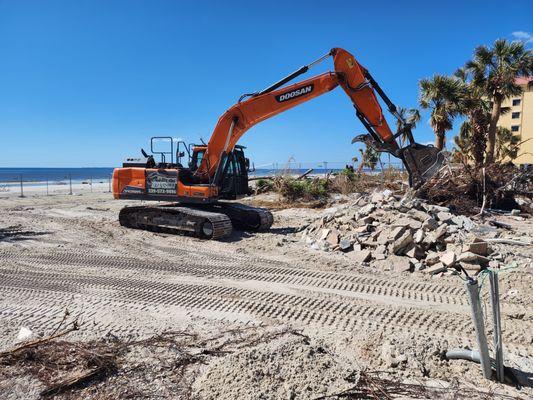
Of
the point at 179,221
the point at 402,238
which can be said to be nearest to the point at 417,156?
the point at 402,238

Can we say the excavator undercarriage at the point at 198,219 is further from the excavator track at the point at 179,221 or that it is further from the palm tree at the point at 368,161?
the palm tree at the point at 368,161

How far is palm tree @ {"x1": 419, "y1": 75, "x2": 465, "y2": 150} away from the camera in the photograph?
68.0ft

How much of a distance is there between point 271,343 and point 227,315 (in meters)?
1.06

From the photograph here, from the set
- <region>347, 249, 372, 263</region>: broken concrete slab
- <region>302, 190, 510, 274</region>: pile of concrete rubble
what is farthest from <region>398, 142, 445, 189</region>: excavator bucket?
<region>347, 249, 372, 263</region>: broken concrete slab

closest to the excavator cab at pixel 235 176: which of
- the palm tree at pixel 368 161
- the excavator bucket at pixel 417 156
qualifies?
the excavator bucket at pixel 417 156

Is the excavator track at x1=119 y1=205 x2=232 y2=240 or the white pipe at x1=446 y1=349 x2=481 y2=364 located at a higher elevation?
the excavator track at x1=119 y1=205 x2=232 y2=240

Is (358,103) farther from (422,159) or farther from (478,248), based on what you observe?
(478,248)

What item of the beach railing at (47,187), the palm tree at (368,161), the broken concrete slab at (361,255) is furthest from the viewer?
the beach railing at (47,187)

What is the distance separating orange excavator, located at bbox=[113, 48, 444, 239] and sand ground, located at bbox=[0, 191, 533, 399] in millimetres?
1229

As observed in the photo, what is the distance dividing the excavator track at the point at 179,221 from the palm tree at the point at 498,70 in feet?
54.0

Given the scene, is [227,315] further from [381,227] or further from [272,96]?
[272,96]

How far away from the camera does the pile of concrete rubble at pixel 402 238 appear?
714 centimetres

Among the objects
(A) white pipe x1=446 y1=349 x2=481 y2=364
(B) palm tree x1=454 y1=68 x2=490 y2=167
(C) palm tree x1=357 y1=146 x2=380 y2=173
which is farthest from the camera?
(C) palm tree x1=357 y1=146 x2=380 y2=173

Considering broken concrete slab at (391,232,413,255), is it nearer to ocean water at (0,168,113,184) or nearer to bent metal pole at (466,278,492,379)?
bent metal pole at (466,278,492,379)
